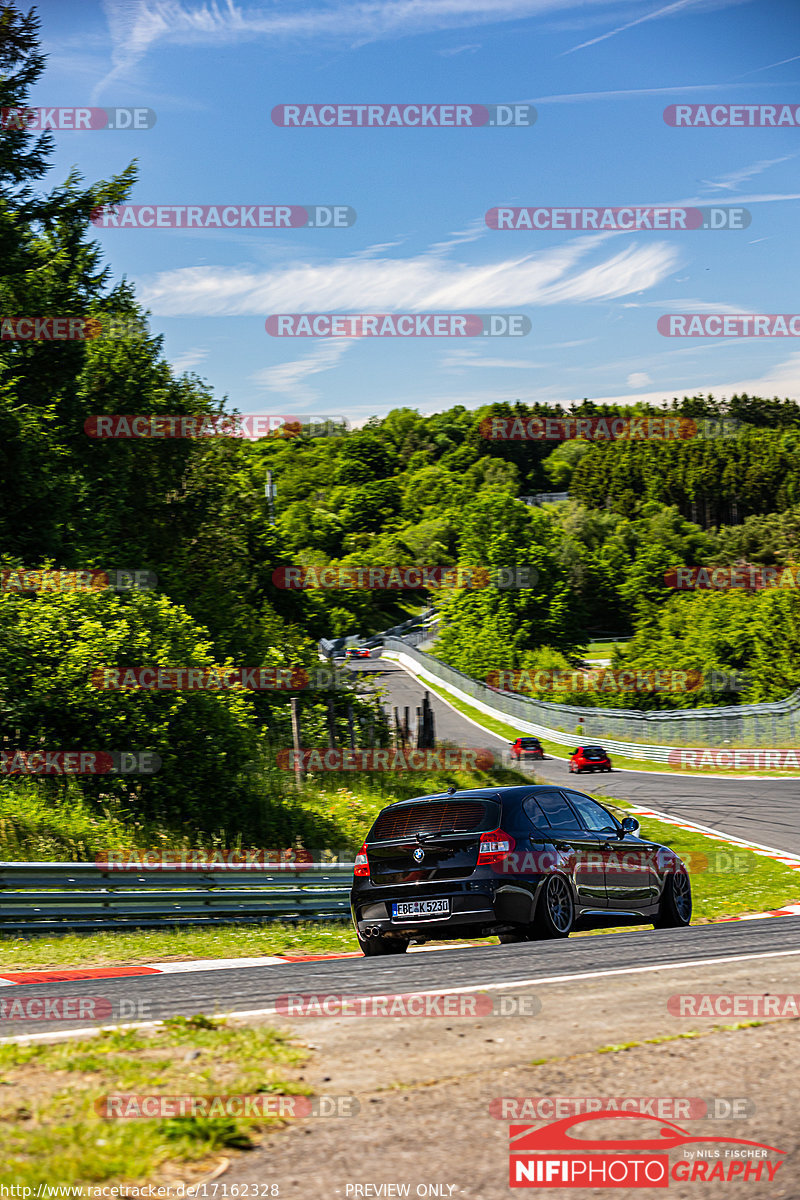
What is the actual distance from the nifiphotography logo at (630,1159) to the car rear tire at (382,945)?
19.6 ft

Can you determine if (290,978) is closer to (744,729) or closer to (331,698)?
(331,698)

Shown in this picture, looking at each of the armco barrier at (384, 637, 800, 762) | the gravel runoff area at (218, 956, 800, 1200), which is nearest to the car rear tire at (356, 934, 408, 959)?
the gravel runoff area at (218, 956, 800, 1200)

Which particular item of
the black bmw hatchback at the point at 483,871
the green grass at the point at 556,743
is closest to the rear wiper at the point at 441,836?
the black bmw hatchback at the point at 483,871

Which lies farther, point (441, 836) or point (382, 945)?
point (382, 945)

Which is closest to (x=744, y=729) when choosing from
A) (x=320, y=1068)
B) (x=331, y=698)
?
(x=331, y=698)

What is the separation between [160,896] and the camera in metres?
12.2

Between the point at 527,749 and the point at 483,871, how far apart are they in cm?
4054

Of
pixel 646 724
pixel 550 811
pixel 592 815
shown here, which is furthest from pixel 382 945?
pixel 646 724

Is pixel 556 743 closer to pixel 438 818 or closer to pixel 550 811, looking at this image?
pixel 550 811

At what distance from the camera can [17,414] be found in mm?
25016

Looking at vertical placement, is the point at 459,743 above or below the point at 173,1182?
below

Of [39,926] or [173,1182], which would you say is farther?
[39,926]

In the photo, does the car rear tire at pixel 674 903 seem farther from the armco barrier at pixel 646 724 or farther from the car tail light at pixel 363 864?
the armco barrier at pixel 646 724

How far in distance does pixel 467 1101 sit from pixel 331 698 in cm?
2920
